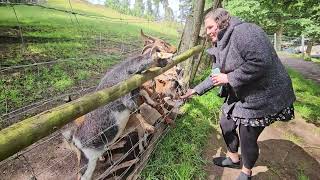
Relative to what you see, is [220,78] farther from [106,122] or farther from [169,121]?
[169,121]

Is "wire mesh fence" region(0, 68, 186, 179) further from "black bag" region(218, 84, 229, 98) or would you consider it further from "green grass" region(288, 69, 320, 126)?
"green grass" region(288, 69, 320, 126)

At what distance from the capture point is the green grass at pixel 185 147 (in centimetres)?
379

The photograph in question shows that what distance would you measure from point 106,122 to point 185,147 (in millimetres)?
1404

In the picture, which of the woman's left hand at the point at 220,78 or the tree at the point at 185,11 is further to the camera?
the tree at the point at 185,11

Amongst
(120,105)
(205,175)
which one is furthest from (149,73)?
(205,175)

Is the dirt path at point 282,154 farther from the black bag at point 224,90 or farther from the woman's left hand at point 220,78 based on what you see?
the woman's left hand at point 220,78

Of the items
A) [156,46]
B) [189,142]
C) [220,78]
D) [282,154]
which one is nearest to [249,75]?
[220,78]

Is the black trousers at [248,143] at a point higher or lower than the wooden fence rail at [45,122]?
lower

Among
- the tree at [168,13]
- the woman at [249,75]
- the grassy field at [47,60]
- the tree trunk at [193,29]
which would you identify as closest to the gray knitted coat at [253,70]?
the woman at [249,75]

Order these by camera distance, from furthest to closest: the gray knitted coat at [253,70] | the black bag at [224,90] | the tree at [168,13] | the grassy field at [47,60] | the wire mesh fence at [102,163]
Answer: the tree at [168,13], the grassy field at [47,60], the black bag at [224,90], the wire mesh fence at [102,163], the gray knitted coat at [253,70]

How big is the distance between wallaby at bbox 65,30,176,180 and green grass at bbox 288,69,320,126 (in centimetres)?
448

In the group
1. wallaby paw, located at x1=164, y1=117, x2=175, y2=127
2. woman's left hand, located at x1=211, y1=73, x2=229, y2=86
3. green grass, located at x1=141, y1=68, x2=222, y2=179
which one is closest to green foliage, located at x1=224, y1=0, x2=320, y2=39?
green grass, located at x1=141, y1=68, x2=222, y2=179

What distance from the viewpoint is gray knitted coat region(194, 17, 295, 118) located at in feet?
9.86

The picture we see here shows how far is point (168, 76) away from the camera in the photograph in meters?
5.06
